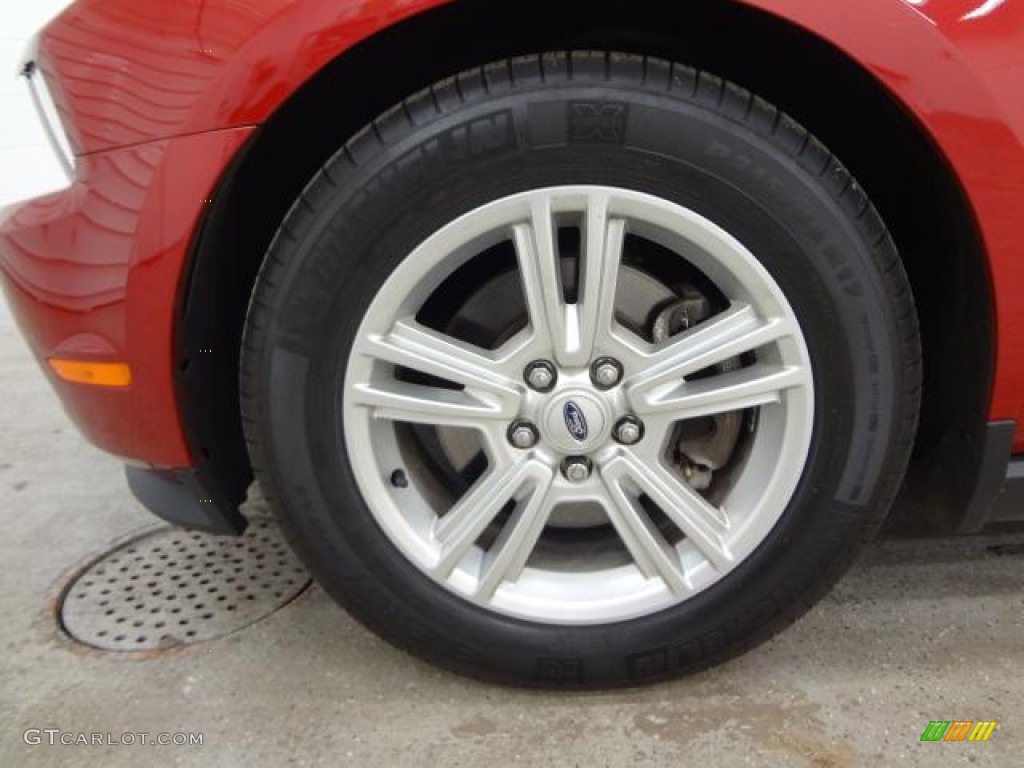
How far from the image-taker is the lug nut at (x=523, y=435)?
130cm

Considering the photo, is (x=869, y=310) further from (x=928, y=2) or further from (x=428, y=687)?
(x=428, y=687)

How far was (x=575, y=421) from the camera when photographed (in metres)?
1.28

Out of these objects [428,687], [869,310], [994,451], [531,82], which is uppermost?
[531,82]

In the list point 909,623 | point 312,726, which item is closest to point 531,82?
point 312,726

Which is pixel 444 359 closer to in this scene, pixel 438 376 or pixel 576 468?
pixel 438 376

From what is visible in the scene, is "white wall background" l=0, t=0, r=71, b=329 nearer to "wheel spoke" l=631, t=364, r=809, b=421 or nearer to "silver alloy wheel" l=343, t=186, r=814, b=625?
"silver alloy wheel" l=343, t=186, r=814, b=625

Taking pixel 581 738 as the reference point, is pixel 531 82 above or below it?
above

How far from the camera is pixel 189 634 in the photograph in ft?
5.32

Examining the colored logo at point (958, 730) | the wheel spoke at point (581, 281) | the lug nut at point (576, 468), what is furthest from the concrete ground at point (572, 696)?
the wheel spoke at point (581, 281)

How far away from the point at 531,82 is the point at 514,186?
0.48 ft

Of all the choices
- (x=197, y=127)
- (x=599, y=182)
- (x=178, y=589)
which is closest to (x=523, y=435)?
(x=599, y=182)

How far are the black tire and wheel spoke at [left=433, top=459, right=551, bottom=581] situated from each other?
0.07m

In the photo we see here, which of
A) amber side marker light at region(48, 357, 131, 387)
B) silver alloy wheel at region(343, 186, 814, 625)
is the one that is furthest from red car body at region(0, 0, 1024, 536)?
silver alloy wheel at region(343, 186, 814, 625)

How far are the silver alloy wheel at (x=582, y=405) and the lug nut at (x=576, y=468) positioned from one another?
10 millimetres
